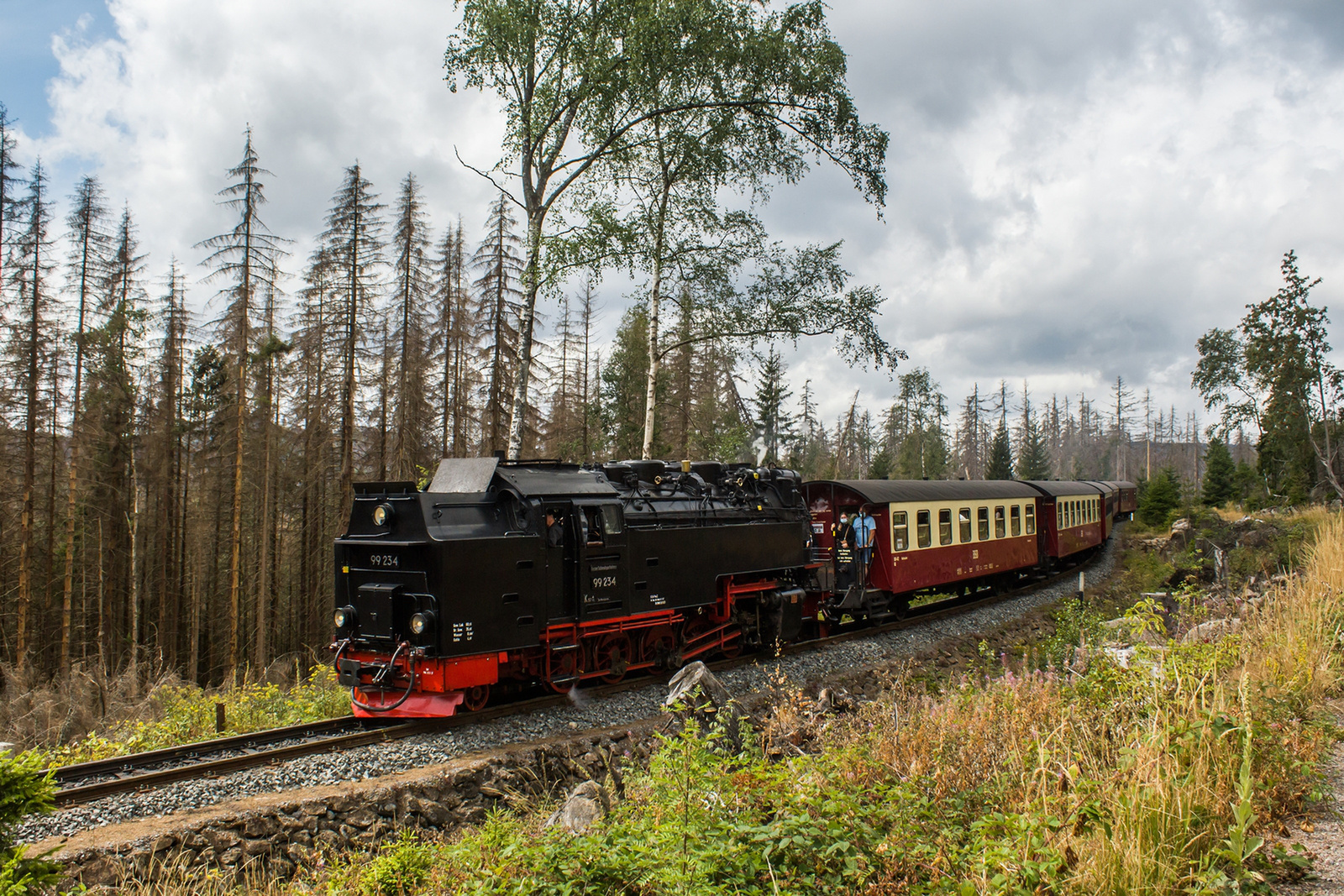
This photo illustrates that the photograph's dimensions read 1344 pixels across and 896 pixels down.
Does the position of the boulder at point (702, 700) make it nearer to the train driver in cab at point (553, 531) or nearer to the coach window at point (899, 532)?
the train driver in cab at point (553, 531)

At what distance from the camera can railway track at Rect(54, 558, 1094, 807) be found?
5.91 metres

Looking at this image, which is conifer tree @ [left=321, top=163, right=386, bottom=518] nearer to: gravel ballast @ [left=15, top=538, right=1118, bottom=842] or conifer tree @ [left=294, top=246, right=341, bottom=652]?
conifer tree @ [left=294, top=246, right=341, bottom=652]

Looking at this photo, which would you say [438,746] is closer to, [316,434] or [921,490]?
[921,490]

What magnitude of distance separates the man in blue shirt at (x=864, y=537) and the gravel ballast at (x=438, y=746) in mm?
1255

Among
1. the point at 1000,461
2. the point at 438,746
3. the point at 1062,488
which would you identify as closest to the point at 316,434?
the point at 438,746

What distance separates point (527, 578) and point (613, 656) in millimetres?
2004

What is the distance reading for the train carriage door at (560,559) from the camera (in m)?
8.06

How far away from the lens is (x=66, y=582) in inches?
731

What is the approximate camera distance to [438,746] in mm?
6902

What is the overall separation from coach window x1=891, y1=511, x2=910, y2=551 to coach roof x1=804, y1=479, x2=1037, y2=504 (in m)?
0.28

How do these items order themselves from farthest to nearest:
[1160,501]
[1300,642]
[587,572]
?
1. [1160,501]
2. [587,572]
3. [1300,642]

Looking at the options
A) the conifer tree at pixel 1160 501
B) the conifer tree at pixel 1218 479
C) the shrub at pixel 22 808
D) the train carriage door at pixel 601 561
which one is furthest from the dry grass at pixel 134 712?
the conifer tree at pixel 1218 479

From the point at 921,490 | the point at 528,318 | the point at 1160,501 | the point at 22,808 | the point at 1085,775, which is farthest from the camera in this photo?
the point at 1160,501

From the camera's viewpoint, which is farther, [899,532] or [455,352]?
[455,352]
